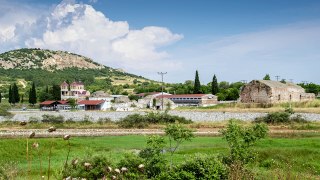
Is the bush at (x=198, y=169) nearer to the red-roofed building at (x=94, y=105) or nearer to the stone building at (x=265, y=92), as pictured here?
the stone building at (x=265, y=92)

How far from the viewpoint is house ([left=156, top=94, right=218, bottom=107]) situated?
91.2 metres

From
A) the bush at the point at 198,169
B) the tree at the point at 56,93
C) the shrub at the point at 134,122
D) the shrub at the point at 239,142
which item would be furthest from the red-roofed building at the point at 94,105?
the bush at the point at 198,169

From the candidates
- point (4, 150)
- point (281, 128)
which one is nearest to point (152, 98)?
point (281, 128)

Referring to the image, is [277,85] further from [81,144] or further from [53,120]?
[81,144]

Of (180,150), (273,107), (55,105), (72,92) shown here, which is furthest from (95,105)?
(180,150)

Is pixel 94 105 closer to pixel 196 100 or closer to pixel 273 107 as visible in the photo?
pixel 196 100

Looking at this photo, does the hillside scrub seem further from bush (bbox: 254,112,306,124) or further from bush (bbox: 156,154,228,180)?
bush (bbox: 156,154,228,180)

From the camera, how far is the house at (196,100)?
9119 centimetres

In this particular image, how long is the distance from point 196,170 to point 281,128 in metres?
37.4

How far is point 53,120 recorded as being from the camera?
210 ft

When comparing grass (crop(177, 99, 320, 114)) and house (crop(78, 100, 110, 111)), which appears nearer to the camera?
grass (crop(177, 99, 320, 114))

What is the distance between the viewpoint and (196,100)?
94.1 m

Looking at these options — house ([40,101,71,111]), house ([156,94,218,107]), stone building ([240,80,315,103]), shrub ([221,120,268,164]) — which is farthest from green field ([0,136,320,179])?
house ([40,101,71,111])

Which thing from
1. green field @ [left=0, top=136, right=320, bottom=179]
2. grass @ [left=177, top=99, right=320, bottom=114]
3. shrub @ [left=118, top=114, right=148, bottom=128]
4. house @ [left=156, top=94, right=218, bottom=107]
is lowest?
green field @ [left=0, top=136, right=320, bottom=179]
